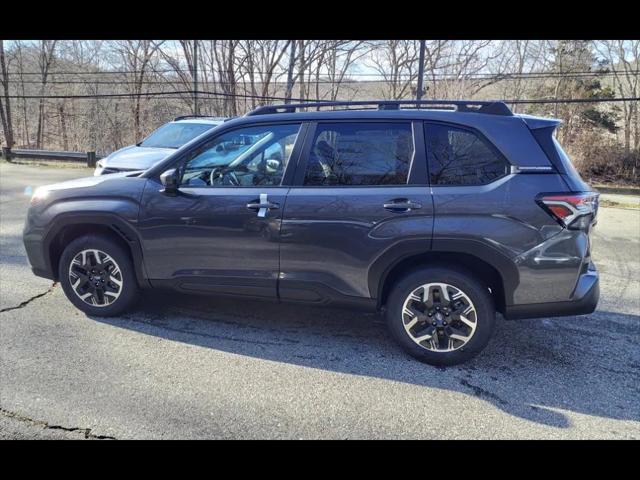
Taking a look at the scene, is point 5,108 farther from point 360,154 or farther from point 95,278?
point 360,154

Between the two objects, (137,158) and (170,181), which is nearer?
(170,181)

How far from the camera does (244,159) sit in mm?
3479

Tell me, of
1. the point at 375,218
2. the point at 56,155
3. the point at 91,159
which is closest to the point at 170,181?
the point at 375,218

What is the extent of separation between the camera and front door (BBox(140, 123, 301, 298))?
334 cm

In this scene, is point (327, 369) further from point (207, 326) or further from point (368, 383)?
point (207, 326)

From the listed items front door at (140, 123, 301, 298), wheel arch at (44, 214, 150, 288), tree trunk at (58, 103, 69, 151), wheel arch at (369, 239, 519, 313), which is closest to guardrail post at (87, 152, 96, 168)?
wheel arch at (44, 214, 150, 288)

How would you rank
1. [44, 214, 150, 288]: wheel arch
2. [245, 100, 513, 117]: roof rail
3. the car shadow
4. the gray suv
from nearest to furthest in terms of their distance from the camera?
1. the car shadow
2. the gray suv
3. [245, 100, 513, 117]: roof rail
4. [44, 214, 150, 288]: wheel arch

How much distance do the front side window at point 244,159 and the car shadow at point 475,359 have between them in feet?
4.15

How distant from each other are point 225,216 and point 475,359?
223 centimetres

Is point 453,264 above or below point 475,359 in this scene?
above

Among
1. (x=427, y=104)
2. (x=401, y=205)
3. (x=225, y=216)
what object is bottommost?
(x=225, y=216)

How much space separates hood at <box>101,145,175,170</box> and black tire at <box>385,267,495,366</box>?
5.07 m

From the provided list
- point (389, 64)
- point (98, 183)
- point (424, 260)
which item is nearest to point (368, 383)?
point (424, 260)

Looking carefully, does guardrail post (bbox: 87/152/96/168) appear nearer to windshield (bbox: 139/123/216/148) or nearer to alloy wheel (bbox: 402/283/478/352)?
windshield (bbox: 139/123/216/148)
